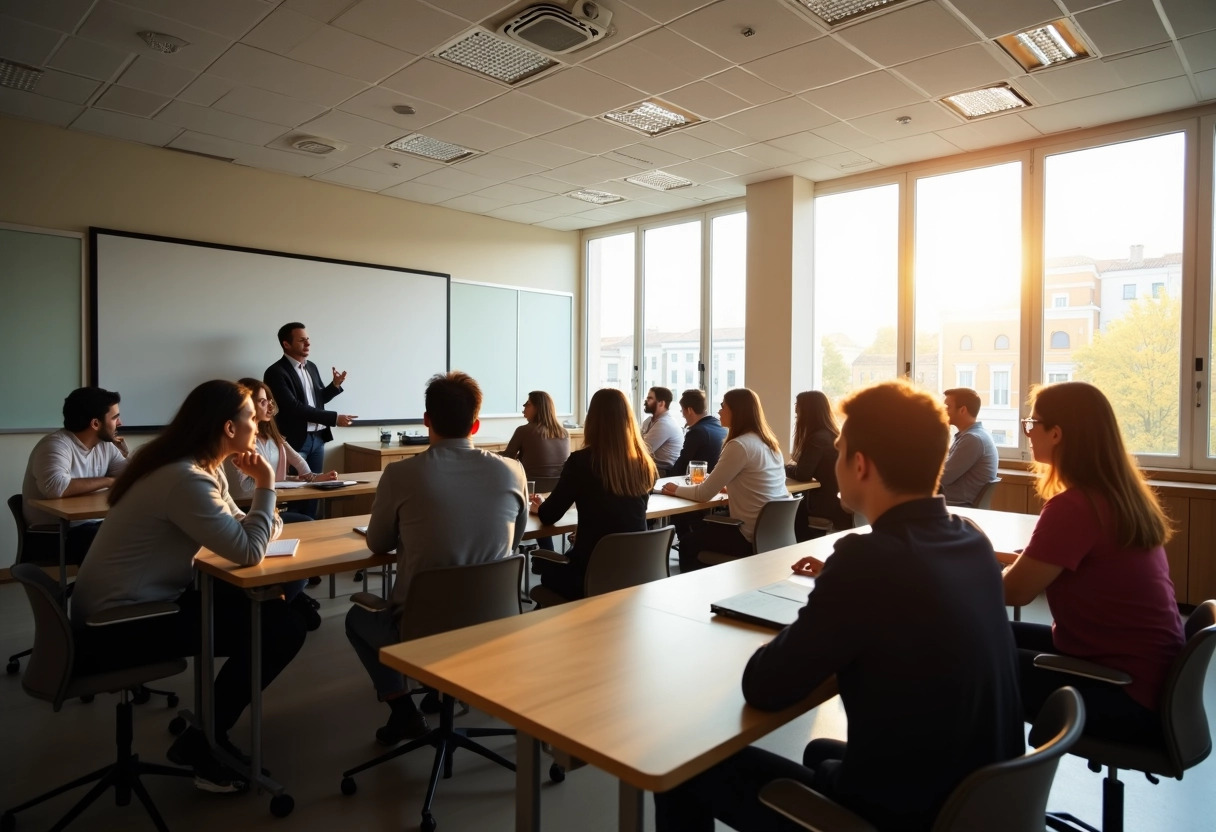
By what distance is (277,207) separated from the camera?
6434 millimetres

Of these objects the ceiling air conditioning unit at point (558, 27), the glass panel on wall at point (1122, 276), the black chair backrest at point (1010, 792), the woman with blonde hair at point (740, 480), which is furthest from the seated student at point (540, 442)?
the black chair backrest at point (1010, 792)

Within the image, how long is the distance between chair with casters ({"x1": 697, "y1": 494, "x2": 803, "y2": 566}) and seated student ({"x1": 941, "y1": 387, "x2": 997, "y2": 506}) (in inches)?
44.0

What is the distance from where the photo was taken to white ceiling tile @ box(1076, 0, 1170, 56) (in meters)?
3.62

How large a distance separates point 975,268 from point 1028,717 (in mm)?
4600

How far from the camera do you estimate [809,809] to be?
1.21m

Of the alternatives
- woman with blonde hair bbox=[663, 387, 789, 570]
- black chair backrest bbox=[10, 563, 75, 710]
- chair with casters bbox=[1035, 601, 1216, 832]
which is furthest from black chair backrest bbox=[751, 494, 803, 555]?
black chair backrest bbox=[10, 563, 75, 710]

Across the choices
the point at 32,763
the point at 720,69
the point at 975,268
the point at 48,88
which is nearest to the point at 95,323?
the point at 48,88

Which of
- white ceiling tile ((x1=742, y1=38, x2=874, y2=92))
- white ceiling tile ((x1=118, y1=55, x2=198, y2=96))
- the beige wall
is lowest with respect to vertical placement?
the beige wall

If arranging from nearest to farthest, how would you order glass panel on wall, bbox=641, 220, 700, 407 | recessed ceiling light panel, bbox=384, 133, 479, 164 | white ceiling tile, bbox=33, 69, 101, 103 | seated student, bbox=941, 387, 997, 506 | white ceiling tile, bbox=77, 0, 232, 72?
white ceiling tile, bbox=77, 0, 232, 72
seated student, bbox=941, 387, 997, 506
white ceiling tile, bbox=33, 69, 101, 103
recessed ceiling light panel, bbox=384, 133, 479, 164
glass panel on wall, bbox=641, 220, 700, 407

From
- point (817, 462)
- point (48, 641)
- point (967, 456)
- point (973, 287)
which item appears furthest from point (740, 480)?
point (973, 287)

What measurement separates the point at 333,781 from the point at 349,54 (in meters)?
3.60

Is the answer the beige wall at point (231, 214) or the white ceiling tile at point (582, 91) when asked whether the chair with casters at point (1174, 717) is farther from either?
the beige wall at point (231, 214)

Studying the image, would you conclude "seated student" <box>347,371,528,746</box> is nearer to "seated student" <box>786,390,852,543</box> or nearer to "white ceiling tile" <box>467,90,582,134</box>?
"seated student" <box>786,390,852,543</box>

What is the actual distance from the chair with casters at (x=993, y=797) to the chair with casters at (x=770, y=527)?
7.47 feet
